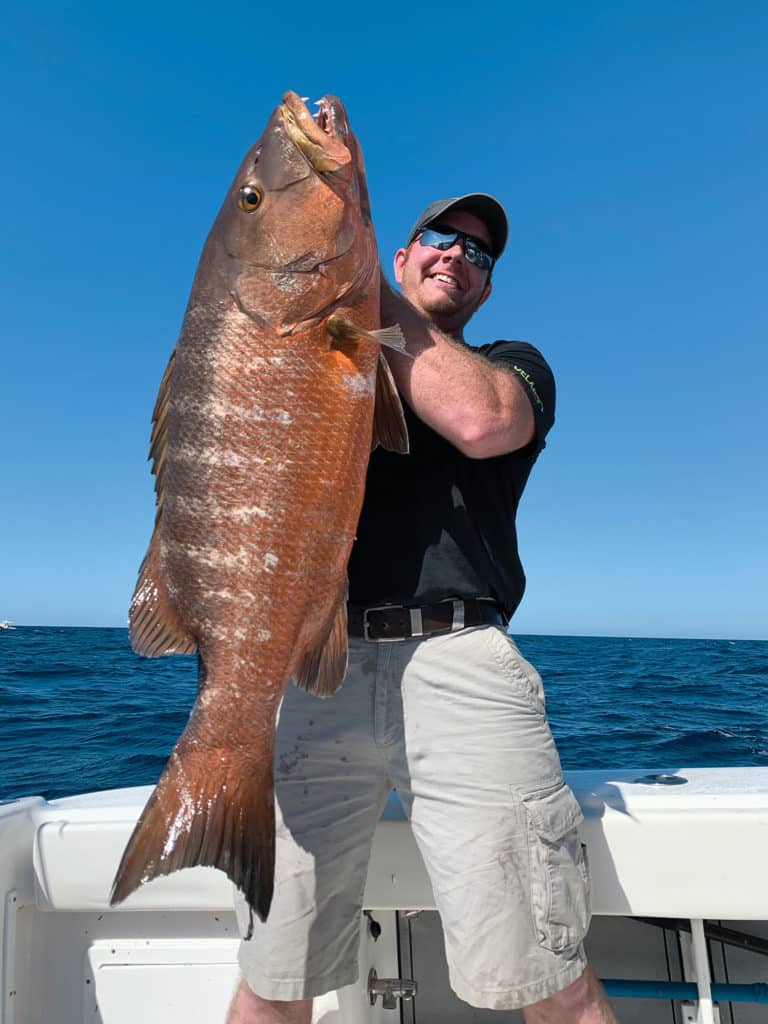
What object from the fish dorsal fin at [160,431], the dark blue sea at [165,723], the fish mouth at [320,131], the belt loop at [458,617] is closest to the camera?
the fish mouth at [320,131]

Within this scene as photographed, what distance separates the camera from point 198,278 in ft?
6.45

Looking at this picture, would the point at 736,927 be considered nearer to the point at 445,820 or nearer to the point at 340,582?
the point at 445,820

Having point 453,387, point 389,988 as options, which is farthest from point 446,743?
point 389,988

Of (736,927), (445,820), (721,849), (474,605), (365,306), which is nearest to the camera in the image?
(365,306)

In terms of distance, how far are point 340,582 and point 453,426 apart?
56 centimetres

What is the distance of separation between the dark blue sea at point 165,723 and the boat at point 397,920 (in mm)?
984

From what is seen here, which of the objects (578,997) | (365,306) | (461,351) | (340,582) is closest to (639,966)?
(578,997)

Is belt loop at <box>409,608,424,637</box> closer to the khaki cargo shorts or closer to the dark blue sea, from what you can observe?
the khaki cargo shorts

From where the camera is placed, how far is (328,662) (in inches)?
76.0

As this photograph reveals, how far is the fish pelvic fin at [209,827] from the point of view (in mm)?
1749

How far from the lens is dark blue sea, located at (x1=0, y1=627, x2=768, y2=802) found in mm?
8039

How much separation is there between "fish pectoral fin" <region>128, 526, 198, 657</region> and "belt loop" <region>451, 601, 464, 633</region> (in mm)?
809

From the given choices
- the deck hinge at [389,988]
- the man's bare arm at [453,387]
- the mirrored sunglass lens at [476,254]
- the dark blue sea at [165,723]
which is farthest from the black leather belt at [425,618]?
the dark blue sea at [165,723]

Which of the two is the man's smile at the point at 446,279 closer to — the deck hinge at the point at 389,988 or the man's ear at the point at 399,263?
the man's ear at the point at 399,263
